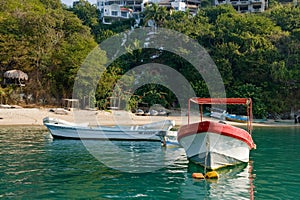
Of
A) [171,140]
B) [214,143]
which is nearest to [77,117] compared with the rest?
[171,140]

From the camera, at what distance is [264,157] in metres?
18.2

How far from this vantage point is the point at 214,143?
1359 centimetres

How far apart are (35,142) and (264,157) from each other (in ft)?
47.0

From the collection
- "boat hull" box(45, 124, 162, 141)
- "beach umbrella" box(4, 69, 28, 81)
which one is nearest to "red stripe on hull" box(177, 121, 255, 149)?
"boat hull" box(45, 124, 162, 141)

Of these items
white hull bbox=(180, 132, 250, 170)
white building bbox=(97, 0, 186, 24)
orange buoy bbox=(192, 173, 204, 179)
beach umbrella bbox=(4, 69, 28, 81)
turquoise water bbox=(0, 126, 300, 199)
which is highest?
white building bbox=(97, 0, 186, 24)

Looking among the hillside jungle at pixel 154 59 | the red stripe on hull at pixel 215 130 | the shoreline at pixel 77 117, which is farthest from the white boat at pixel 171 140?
the hillside jungle at pixel 154 59

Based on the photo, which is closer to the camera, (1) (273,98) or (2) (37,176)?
(2) (37,176)

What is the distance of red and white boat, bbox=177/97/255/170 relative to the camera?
13.4 metres

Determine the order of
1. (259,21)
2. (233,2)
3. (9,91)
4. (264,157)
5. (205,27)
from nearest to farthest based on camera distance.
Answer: (264,157), (9,91), (259,21), (205,27), (233,2)

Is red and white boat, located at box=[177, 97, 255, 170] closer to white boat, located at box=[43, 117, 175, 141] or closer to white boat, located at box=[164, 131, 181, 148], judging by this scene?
white boat, located at box=[164, 131, 181, 148]

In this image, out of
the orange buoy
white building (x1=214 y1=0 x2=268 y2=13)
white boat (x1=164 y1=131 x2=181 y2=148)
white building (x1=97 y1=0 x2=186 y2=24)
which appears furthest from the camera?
white building (x1=97 y1=0 x2=186 y2=24)

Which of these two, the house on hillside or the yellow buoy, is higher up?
the house on hillside

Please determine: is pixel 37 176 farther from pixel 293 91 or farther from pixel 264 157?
pixel 293 91

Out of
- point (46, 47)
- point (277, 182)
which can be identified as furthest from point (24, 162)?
point (46, 47)
